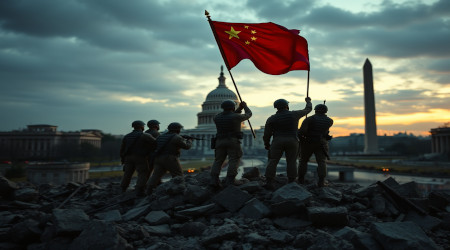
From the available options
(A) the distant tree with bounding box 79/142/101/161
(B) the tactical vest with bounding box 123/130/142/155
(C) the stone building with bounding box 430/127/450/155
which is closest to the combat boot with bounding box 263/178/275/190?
(B) the tactical vest with bounding box 123/130/142/155

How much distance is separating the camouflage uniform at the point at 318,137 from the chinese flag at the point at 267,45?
1.61 m

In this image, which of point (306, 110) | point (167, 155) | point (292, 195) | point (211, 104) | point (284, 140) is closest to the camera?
point (292, 195)

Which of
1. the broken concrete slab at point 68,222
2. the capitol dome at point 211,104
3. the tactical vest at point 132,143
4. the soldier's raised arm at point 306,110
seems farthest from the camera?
the capitol dome at point 211,104

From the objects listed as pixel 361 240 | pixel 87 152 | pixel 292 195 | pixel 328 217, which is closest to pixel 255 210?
pixel 292 195

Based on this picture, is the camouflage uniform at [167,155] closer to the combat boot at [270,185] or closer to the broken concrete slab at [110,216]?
the broken concrete slab at [110,216]

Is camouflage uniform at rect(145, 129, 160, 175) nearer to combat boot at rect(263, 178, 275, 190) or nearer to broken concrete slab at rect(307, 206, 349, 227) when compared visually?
combat boot at rect(263, 178, 275, 190)

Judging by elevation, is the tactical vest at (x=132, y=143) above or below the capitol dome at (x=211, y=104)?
below

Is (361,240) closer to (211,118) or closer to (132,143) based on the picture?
(132,143)

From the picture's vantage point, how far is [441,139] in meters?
62.1

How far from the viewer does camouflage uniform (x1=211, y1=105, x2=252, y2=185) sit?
271 inches

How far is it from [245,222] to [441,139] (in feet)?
234

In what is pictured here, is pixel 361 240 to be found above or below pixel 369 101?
below

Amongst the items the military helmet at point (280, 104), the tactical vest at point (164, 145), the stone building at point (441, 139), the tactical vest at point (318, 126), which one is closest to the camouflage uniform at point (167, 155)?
the tactical vest at point (164, 145)

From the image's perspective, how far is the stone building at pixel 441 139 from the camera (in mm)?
60875
